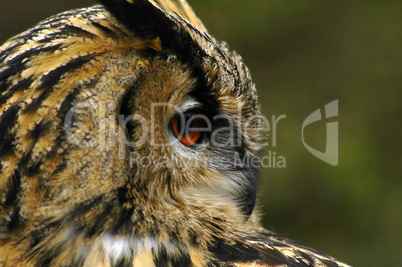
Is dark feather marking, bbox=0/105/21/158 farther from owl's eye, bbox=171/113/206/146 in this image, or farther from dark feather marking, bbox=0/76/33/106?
owl's eye, bbox=171/113/206/146

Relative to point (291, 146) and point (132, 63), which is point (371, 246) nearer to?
point (291, 146)

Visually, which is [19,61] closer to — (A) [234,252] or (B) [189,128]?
(B) [189,128]

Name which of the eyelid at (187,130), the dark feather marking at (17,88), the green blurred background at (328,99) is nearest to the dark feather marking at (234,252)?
the eyelid at (187,130)

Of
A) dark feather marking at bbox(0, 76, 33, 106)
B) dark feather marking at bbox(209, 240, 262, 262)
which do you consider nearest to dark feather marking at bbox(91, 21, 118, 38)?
dark feather marking at bbox(0, 76, 33, 106)

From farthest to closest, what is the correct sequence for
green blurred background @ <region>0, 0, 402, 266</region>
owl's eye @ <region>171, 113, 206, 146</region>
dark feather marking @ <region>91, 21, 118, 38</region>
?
green blurred background @ <region>0, 0, 402, 266</region> < owl's eye @ <region>171, 113, 206, 146</region> < dark feather marking @ <region>91, 21, 118, 38</region>

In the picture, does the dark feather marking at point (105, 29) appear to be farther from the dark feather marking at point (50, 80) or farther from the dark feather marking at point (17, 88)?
the dark feather marking at point (17, 88)

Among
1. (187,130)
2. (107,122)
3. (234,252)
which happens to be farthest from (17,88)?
(234,252)
